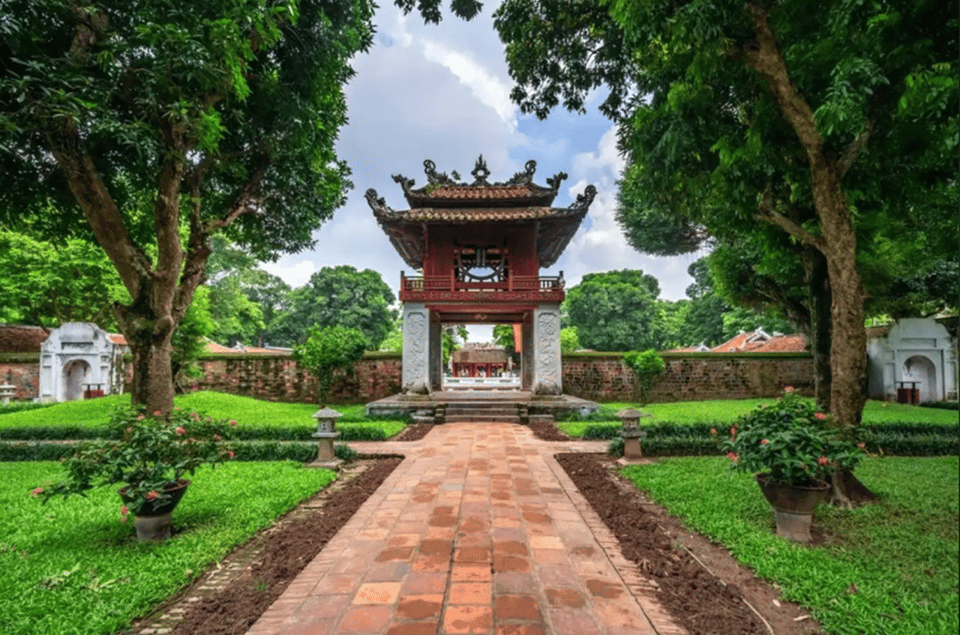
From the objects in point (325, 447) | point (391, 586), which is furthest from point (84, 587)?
point (325, 447)

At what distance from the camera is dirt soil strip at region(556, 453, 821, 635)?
8.26ft

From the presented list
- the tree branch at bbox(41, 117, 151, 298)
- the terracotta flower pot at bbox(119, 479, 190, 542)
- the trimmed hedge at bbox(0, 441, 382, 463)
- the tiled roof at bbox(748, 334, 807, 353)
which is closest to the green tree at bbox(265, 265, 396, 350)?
the trimmed hedge at bbox(0, 441, 382, 463)

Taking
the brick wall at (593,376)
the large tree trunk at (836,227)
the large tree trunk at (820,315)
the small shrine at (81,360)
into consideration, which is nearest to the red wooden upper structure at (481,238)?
the brick wall at (593,376)

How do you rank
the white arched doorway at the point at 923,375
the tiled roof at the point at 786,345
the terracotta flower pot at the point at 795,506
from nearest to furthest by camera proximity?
the terracotta flower pot at the point at 795,506, the white arched doorway at the point at 923,375, the tiled roof at the point at 786,345

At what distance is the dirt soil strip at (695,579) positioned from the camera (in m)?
2.52

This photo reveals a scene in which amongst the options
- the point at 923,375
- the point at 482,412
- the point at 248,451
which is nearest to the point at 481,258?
the point at 482,412

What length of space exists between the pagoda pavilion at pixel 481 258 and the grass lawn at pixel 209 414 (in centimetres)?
259

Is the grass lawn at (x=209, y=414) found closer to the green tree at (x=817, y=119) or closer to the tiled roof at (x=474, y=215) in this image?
the tiled roof at (x=474, y=215)

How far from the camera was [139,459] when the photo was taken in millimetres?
3730

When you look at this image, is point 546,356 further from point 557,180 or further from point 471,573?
point 471,573

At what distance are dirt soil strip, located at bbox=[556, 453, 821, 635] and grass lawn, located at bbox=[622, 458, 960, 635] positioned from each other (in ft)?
0.38

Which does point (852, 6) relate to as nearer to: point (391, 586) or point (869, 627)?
point (869, 627)

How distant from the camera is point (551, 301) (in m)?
12.2

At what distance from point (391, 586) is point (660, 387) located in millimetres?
15014
